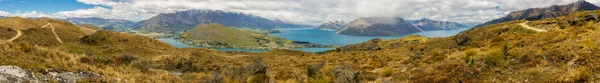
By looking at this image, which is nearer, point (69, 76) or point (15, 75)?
point (15, 75)

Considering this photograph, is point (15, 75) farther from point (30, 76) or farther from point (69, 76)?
point (69, 76)

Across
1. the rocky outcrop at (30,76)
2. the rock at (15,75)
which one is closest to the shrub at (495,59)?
the rocky outcrop at (30,76)

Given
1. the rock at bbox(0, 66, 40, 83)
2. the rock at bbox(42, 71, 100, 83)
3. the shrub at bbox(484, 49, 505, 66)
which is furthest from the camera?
the shrub at bbox(484, 49, 505, 66)

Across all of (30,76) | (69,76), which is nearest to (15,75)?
(30,76)

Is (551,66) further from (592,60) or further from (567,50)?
(567,50)

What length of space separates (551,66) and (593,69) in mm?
1772

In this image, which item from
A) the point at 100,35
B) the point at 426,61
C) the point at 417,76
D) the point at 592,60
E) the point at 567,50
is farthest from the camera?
the point at 100,35

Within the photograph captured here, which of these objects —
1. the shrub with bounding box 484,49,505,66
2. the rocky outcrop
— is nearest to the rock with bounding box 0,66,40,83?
the rocky outcrop

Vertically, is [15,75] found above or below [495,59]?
above

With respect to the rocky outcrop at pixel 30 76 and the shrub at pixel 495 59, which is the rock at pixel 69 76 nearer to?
the rocky outcrop at pixel 30 76

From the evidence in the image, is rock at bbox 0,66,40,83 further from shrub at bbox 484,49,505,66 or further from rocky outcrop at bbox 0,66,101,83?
shrub at bbox 484,49,505,66

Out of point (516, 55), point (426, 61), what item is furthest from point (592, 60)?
point (426, 61)

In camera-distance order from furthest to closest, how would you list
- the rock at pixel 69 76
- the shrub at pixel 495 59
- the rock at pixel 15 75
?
the shrub at pixel 495 59
the rock at pixel 69 76
the rock at pixel 15 75

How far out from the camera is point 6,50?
11.9 meters
